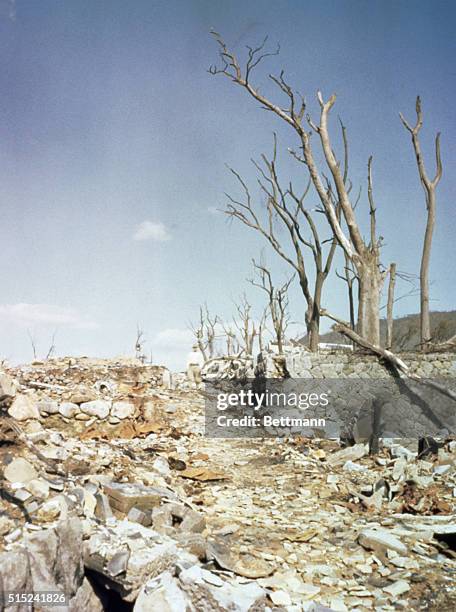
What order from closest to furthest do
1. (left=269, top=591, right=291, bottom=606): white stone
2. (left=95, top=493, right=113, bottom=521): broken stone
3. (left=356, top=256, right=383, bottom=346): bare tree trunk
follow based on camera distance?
(left=269, top=591, right=291, bottom=606): white stone, (left=95, top=493, right=113, bottom=521): broken stone, (left=356, top=256, right=383, bottom=346): bare tree trunk

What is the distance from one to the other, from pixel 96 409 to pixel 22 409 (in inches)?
81.6

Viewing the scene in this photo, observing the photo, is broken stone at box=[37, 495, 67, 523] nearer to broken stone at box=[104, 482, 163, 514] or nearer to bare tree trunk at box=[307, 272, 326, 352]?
broken stone at box=[104, 482, 163, 514]

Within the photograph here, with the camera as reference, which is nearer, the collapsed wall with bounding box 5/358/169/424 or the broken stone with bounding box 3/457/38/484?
the broken stone with bounding box 3/457/38/484

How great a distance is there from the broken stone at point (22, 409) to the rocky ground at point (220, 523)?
27 mm

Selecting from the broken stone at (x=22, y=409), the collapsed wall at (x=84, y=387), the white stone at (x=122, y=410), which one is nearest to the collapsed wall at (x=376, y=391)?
the white stone at (x=122, y=410)

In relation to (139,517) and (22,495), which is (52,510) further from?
(139,517)

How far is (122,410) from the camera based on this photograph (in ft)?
31.6

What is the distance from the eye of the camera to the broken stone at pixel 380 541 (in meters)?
4.54

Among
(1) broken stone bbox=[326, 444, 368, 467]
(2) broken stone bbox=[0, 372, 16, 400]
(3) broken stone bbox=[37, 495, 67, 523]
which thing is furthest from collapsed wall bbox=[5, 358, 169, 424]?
(1) broken stone bbox=[326, 444, 368, 467]

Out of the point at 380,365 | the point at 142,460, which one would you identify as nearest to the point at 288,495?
the point at 142,460

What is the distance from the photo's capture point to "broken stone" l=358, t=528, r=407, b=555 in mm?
4543

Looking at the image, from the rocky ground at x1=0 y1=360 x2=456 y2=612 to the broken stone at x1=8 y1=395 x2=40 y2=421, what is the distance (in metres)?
0.03

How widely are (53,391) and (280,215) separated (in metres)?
8.41

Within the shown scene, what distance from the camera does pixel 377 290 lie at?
441 inches
